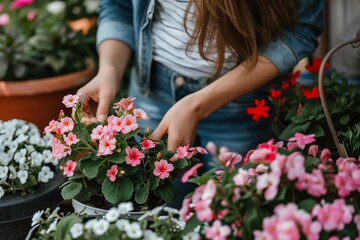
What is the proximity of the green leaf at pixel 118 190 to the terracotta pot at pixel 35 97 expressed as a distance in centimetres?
123

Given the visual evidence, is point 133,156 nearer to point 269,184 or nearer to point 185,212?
point 185,212

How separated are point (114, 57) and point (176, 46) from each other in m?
0.19

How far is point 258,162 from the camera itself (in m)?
1.13

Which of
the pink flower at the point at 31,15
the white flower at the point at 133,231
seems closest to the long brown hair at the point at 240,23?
the white flower at the point at 133,231

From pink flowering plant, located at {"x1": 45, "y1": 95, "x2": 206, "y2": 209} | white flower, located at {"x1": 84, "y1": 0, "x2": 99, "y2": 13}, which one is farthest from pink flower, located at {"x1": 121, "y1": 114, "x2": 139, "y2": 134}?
white flower, located at {"x1": 84, "y1": 0, "x2": 99, "y2": 13}

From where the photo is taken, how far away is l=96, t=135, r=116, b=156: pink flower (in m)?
1.33

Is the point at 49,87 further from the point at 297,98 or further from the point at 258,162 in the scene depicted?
the point at 258,162

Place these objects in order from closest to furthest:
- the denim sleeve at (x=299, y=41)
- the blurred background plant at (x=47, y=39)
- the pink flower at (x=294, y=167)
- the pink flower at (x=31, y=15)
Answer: the pink flower at (x=294, y=167)
the denim sleeve at (x=299, y=41)
the blurred background plant at (x=47, y=39)
the pink flower at (x=31, y=15)

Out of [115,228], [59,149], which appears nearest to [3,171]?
[59,149]

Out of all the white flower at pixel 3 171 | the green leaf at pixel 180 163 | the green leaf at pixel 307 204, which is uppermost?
the green leaf at pixel 307 204

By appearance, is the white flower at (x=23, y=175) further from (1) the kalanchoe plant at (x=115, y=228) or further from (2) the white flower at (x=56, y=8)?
(2) the white flower at (x=56, y=8)

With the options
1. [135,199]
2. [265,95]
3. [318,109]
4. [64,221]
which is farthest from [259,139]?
[64,221]

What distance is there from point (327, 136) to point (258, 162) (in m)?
0.50

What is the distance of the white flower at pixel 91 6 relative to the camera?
→ 10.1 feet
